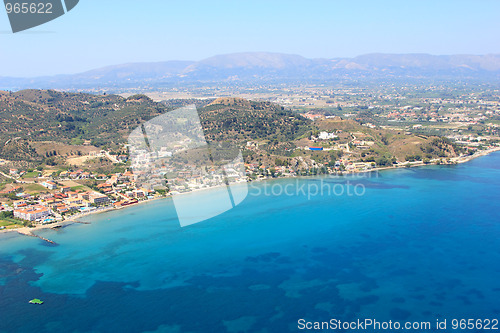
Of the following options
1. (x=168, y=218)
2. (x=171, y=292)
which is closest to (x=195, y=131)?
(x=168, y=218)

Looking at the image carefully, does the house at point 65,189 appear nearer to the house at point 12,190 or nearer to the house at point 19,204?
the house at point 12,190

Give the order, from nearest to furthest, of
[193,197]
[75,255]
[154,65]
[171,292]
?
1. [171,292]
2. [75,255]
3. [193,197]
4. [154,65]

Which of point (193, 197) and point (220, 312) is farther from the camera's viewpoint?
point (193, 197)

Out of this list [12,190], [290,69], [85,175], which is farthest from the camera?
[290,69]

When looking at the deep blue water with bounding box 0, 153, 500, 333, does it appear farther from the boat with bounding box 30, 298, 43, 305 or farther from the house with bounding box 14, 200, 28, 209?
the house with bounding box 14, 200, 28, 209

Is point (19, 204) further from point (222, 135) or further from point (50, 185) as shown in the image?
point (222, 135)

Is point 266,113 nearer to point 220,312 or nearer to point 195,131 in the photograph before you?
point 195,131

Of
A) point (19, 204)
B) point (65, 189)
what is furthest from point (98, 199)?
point (19, 204)
